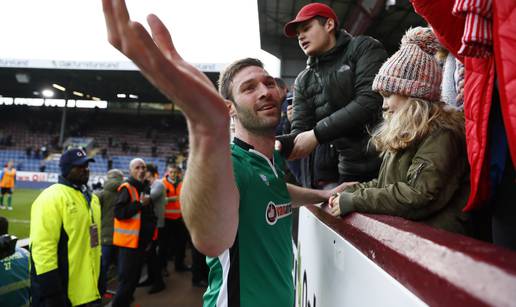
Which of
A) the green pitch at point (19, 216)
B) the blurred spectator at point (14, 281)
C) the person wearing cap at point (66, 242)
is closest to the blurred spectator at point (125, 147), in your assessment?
the green pitch at point (19, 216)

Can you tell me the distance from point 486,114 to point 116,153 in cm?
2714

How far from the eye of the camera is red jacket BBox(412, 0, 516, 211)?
2.34ft

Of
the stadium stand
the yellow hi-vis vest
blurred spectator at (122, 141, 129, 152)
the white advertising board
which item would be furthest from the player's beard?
blurred spectator at (122, 141, 129, 152)

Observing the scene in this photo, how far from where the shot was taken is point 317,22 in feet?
6.81

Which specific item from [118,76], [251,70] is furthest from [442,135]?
[118,76]

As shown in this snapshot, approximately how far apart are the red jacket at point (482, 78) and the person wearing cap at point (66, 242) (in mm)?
2786

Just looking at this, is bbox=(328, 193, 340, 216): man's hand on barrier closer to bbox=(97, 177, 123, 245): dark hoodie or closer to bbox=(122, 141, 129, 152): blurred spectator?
bbox=(97, 177, 123, 245): dark hoodie

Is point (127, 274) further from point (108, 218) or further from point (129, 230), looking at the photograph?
point (108, 218)

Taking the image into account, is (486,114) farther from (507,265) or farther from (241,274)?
(241,274)

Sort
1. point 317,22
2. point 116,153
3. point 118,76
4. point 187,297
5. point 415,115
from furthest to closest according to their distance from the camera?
1. point 116,153
2. point 118,76
3. point 187,297
4. point 317,22
5. point 415,115

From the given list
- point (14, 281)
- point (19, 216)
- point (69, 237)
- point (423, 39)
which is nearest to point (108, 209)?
point (14, 281)

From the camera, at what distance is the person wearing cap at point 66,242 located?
106 inches

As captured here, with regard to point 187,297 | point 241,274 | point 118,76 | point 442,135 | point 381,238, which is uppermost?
point 118,76

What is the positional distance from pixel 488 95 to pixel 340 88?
123cm
